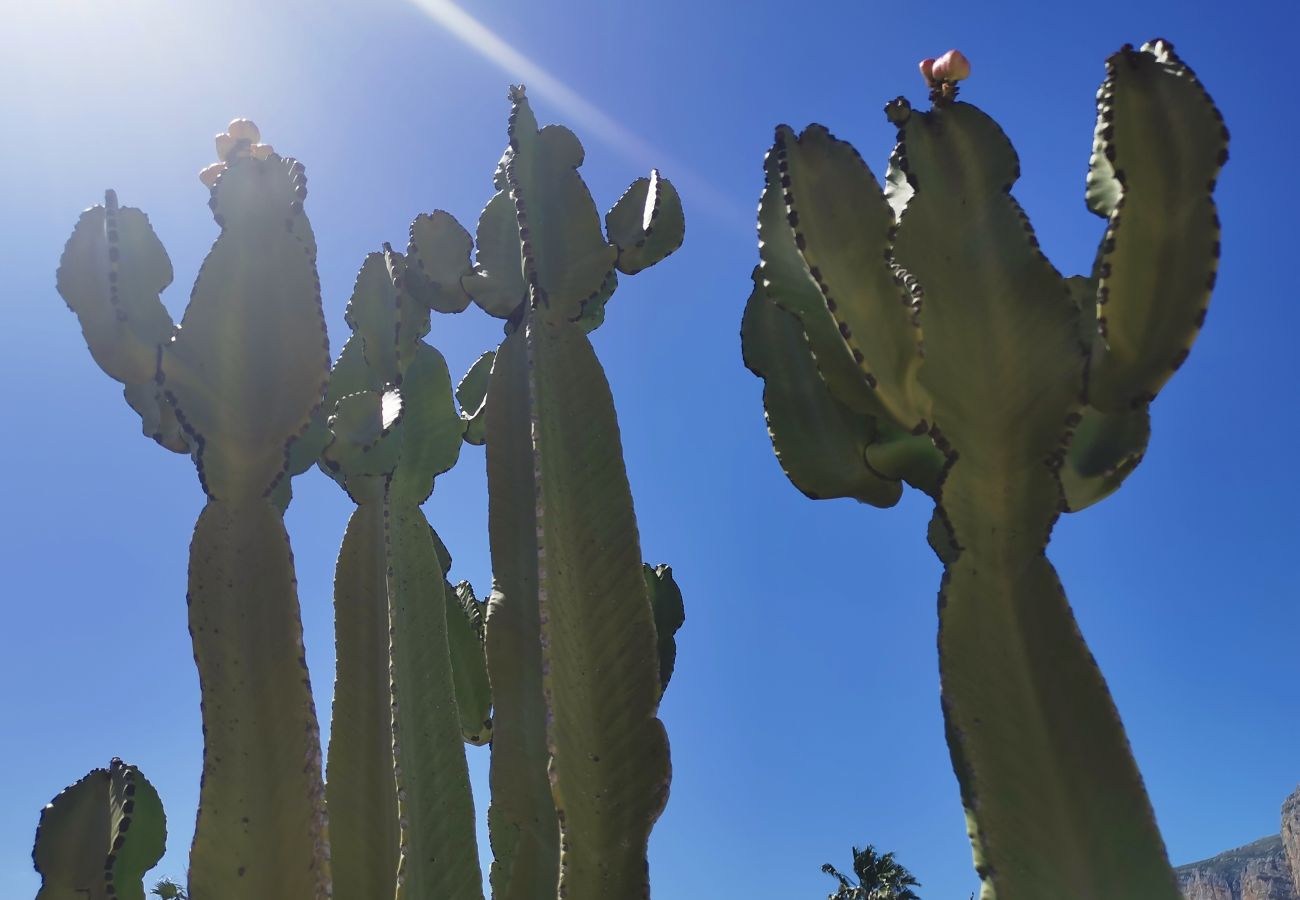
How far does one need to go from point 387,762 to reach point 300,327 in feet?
4.31

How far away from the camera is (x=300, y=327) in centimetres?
293

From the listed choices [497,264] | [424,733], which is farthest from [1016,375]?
[424,733]

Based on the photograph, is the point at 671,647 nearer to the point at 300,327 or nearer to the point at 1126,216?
the point at 300,327

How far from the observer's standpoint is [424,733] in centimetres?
336

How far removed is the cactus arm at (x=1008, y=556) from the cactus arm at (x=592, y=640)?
0.74 metres

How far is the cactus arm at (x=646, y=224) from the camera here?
326 centimetres

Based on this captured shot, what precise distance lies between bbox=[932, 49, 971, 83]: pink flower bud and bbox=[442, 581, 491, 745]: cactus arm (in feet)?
8.13

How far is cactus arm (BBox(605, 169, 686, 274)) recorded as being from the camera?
326 cm

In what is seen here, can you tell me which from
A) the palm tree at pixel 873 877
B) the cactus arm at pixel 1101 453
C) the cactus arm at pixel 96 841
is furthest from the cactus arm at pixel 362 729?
the palm tree at pixel 873 877

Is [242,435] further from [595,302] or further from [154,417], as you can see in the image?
[595,302]

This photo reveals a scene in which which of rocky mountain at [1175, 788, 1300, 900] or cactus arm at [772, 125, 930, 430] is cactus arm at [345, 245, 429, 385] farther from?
rocky mountain at [1175, 788, 1300, 900]

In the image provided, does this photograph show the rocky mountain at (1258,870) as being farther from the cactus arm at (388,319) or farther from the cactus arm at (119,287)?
the cactus arm at (119,287)

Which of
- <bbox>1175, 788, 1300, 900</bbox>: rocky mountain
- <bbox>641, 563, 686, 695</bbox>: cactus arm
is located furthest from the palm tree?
<bbox>1175, 788, 1300, 900</bbox>: rocky mountain

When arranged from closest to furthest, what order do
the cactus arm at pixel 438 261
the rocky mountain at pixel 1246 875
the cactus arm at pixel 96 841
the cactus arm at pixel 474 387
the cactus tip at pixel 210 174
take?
the cactus arm at pixel 96 841 → the cactus tip at pixel 210 174 → the cactus arm at pixel 438 261 → the cactus arm at pixel 474 387 → the rocky mountain at pixel 1246 875
